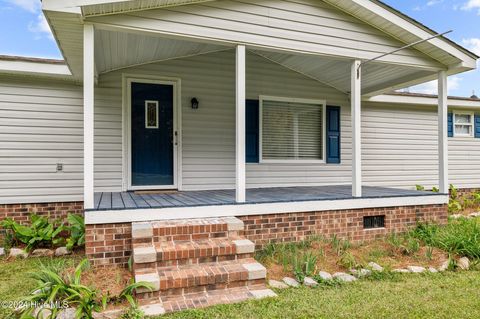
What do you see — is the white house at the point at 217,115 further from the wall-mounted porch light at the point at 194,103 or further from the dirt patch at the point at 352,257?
the dirt patch at the point at 352,257

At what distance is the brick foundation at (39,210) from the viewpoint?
5.22 meters

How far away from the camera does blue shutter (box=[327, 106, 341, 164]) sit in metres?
7.02

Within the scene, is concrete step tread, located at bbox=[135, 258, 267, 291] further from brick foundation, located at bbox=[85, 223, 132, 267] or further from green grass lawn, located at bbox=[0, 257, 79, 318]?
green grass lawn, located at bbox=[0, 257, 79, 318]

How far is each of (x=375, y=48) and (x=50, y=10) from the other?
447 cm

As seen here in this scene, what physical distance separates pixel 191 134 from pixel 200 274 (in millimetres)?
3288

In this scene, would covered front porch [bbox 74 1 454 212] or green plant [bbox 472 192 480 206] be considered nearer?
covered front porch [bbox 74 1 454 212]

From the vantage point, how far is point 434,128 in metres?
8.20

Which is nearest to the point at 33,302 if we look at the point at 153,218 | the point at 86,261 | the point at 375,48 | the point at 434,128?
the point at 86,261


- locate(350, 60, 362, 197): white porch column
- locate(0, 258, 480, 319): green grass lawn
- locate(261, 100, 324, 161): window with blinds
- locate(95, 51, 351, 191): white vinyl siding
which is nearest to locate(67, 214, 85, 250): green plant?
locate(0, 258, 480, 319): green grass lawn

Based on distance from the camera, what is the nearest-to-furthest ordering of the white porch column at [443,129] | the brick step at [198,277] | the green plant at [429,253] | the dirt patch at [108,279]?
the brick step at [198,277], the dirt patch at [108,279], the green plant at [429,253], the white porch column at [443,129]

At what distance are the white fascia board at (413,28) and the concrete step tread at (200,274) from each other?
3930mm

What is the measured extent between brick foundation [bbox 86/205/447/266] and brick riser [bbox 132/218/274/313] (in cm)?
35

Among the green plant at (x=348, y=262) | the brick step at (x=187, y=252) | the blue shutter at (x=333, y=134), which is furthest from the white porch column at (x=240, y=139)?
the blue shutter at (x=333, y=134)

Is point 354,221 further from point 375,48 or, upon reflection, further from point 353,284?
point 375,48
